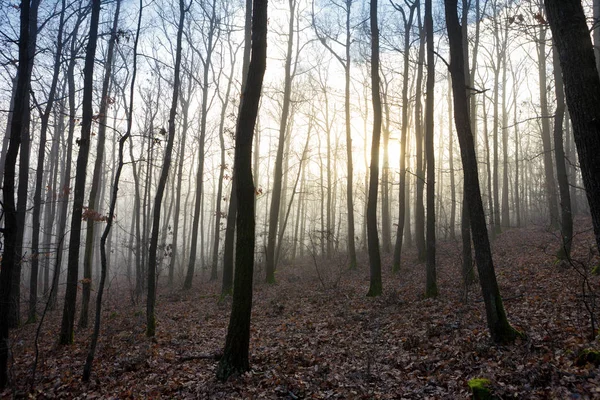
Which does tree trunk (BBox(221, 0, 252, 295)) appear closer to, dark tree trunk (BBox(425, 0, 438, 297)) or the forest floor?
the forest floor

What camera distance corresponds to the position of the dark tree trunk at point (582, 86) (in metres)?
3.61

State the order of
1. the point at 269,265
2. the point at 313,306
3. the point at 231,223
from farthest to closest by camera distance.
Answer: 1. the point at 269,265
2. the point at 231,223
3. the point at 313,306

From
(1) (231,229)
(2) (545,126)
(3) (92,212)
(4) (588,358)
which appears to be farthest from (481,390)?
(2) (545,126)

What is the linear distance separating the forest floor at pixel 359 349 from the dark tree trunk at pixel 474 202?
0.34 m

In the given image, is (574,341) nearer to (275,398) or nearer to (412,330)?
(412,330)

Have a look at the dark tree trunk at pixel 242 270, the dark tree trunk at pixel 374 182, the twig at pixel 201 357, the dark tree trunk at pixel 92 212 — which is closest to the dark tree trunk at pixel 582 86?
the dark tree trunk at pixel 242 270

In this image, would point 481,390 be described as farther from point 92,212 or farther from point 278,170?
point 278,170

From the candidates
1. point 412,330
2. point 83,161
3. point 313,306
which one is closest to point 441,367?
point 412,330

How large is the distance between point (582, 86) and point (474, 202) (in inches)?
Answer: 107

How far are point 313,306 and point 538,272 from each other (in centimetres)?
617

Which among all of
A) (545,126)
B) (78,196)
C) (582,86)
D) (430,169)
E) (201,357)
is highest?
(545,126)

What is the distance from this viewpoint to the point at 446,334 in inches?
260

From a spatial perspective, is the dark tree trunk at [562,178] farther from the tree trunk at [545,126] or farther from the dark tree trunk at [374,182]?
the tree trunk at [545,126]

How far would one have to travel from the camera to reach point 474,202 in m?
6.15
